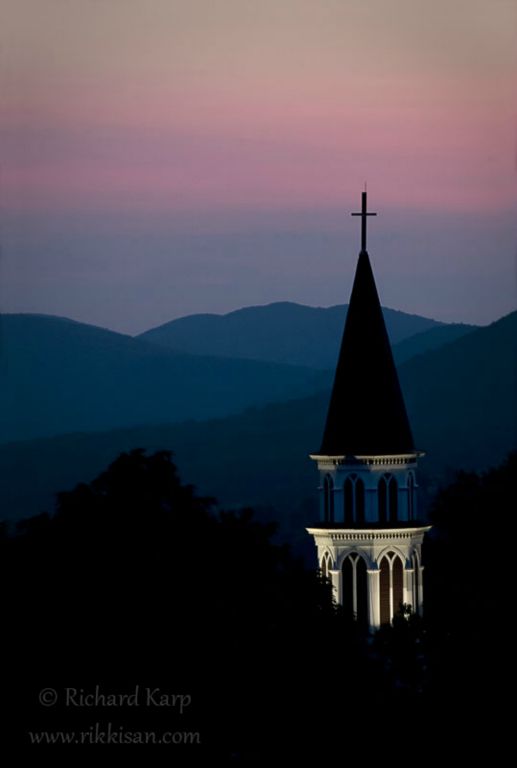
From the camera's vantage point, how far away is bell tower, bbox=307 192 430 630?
246 ft

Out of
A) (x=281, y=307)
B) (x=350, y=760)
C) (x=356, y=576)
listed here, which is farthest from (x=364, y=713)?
(x=281, y=307)

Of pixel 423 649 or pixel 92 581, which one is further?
pixel 423 649

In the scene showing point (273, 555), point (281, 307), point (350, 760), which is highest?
point (281, 307)

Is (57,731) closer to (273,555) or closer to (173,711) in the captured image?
(173,711)

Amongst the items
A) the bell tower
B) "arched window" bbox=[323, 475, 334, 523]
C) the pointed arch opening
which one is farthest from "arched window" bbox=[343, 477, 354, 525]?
the pointed arch opening

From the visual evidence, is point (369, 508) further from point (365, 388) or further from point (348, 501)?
point (365, 388)

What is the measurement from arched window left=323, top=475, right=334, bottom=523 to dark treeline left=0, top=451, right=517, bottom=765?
734 cm

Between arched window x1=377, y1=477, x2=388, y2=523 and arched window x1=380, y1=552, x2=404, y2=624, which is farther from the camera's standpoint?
arched window x1=380, y1=552, x2=404, y2=624

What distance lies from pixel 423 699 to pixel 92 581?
680 centimetres

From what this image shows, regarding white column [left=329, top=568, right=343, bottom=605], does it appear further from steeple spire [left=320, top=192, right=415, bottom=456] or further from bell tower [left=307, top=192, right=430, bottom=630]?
steeple spire [left=320, top=192, right=415, bottom=456]

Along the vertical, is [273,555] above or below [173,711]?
above

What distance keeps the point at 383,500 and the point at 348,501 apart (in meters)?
0.83

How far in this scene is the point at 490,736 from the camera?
5809 cm

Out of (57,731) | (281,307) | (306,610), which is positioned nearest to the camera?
(57,731)
